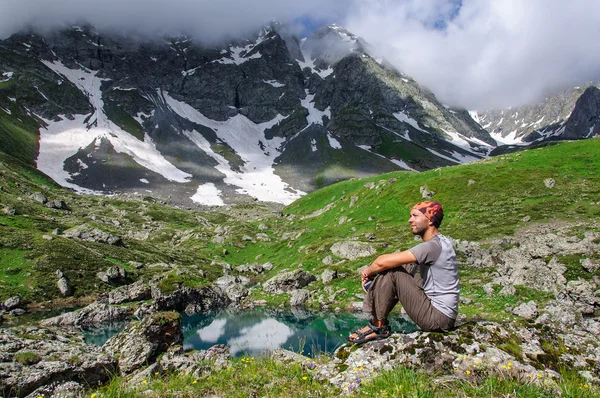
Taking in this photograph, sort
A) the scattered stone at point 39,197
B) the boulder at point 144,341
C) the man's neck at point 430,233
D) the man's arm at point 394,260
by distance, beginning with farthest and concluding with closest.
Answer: the scattered stone at point 39,197
the boulder at point 144,341
the man's neck at point 430,233
the man's arm at point 394,260

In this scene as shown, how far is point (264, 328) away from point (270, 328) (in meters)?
0.68

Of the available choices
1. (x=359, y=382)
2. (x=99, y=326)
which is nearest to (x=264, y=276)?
(x=99, y=326)

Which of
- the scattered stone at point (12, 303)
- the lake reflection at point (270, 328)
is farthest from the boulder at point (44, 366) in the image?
the scattered stone at point (12, 303)

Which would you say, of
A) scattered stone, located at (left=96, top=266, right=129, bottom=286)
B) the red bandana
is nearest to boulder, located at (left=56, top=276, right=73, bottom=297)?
scattered stone, located at (left=96, top=266, right=129, bottom=286)

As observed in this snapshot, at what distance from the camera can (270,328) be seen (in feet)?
111

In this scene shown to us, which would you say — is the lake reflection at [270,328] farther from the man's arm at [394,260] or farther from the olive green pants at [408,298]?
the man's arm at [394,260]

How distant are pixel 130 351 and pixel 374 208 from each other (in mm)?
57763

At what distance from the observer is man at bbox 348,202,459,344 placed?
24.5 ft

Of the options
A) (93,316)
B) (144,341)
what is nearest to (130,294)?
(93,316)

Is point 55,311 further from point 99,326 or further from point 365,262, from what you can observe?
point 365,262

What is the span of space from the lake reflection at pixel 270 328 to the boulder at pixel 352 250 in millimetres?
14328

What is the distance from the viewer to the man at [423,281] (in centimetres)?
746

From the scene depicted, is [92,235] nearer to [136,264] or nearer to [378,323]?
[136,264]

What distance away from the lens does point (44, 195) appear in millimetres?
106188
